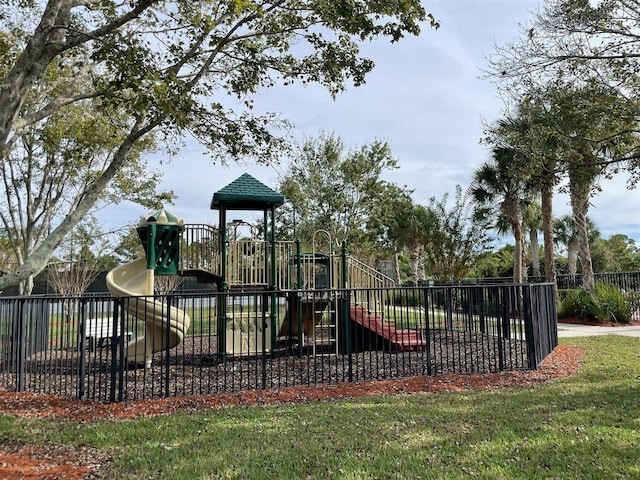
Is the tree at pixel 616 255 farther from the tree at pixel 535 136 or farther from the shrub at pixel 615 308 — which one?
the tree at pixel 535 136

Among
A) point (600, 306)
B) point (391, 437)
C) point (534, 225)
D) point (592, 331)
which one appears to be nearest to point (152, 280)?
point (391, 437)

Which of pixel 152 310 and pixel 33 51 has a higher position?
pixel 33 51

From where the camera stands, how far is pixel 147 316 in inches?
342

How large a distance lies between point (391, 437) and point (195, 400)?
3121mm

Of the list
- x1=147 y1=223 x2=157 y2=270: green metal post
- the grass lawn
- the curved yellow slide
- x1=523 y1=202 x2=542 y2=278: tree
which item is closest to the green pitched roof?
x1=147 y1=223 x2=157 y2=270: green metal post

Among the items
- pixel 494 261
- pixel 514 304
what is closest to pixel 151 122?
pixel 514 304

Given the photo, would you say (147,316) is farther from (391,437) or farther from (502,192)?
(502,192)

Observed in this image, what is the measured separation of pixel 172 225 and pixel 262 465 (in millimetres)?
6254

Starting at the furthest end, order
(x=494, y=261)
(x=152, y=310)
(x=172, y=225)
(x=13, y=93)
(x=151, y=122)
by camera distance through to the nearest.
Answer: (x=494, y=261) < (x=172, y=225) < (x=152, y=310) < (x=151, y=122) < (x=13, y=93)

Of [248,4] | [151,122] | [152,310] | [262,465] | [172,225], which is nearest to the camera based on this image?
[262,465]

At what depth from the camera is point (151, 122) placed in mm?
8000

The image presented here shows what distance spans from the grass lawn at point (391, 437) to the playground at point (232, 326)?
4.31 feet

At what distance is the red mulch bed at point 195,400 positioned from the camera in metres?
4.59

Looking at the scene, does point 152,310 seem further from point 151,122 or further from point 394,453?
point 394,453
